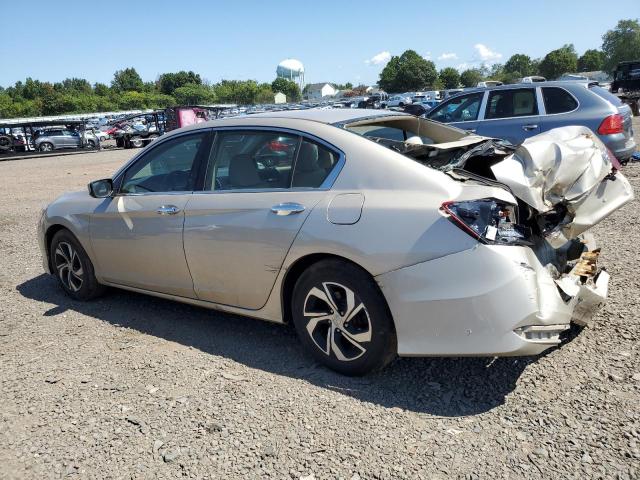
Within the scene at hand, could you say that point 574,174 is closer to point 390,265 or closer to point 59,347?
point 390,265

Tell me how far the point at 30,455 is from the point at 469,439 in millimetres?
2251

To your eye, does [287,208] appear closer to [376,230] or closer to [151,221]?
[376,230]

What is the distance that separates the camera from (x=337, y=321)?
10.0ft

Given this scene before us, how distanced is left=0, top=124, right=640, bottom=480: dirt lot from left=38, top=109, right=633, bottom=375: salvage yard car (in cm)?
31

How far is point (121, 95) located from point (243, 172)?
11378 cm

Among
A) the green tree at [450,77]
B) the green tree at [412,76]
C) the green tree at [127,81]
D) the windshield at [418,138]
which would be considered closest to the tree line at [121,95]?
the green tree at [127,81]

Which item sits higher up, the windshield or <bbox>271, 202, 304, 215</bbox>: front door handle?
the windshield

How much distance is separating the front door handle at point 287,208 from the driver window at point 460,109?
6.68 metres

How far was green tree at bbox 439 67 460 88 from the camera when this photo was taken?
120m

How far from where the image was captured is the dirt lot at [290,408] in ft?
8.00

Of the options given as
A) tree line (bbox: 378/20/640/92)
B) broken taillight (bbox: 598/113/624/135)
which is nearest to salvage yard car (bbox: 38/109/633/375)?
broken taillight (bbox: 598/113/624/135)

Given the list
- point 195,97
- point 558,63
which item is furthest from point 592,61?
point 195,97

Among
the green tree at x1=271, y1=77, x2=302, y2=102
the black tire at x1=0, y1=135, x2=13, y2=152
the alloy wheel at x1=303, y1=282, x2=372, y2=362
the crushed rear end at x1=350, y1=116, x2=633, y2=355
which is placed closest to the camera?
the crushed rear end at x1=350, y1=116, x2=633, y2=355

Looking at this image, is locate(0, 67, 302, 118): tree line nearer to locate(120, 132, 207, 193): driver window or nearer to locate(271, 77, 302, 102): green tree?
locate(271, 77, 302, 102): green tree
